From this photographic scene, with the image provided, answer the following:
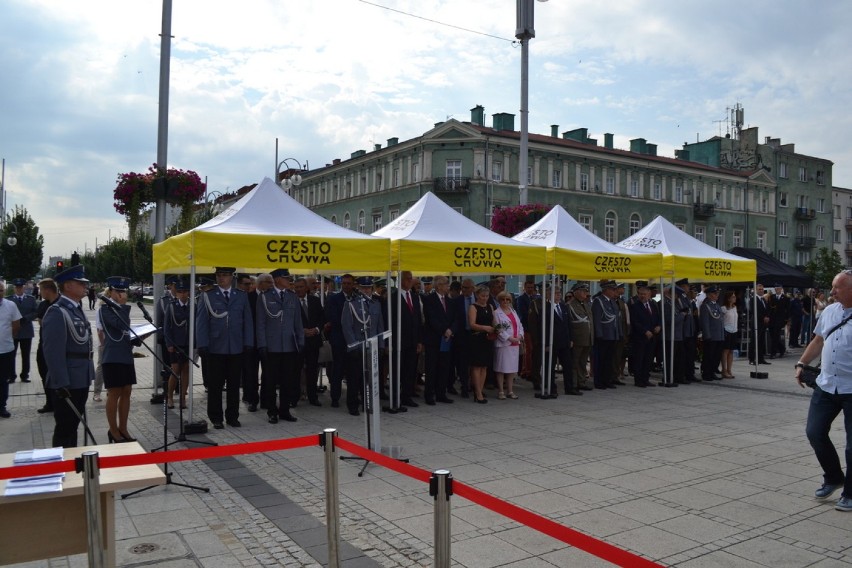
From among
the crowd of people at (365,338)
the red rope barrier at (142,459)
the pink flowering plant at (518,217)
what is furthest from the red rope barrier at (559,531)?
the pink flowering plant at (518,217)

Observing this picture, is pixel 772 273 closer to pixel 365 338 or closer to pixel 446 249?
pixel 446 249

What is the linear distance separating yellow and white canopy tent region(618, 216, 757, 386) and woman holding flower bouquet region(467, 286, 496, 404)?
446 cm

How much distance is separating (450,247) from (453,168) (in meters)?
41.3

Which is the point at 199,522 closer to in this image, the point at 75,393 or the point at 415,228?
the point at 75,393

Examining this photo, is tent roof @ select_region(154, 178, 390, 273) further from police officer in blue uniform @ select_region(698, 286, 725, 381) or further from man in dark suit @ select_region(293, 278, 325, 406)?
police officer in blue uniform @ select_region(698, 286, 725, 381)

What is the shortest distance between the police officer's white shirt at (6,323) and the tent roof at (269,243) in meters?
2.10

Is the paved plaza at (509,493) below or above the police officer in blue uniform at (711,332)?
below

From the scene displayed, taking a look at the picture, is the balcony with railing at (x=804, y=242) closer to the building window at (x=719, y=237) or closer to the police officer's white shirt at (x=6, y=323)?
the building window at (x=719, y=237)

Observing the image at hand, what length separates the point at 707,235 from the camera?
64.4 meters

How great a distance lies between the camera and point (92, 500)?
11.8 feet

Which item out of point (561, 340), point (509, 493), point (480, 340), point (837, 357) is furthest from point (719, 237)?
point (509, 493)

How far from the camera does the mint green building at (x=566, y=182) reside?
5088 centimetres

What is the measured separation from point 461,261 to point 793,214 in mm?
72347

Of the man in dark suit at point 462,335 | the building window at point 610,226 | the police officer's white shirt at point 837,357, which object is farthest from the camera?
the building window at point 610,226
